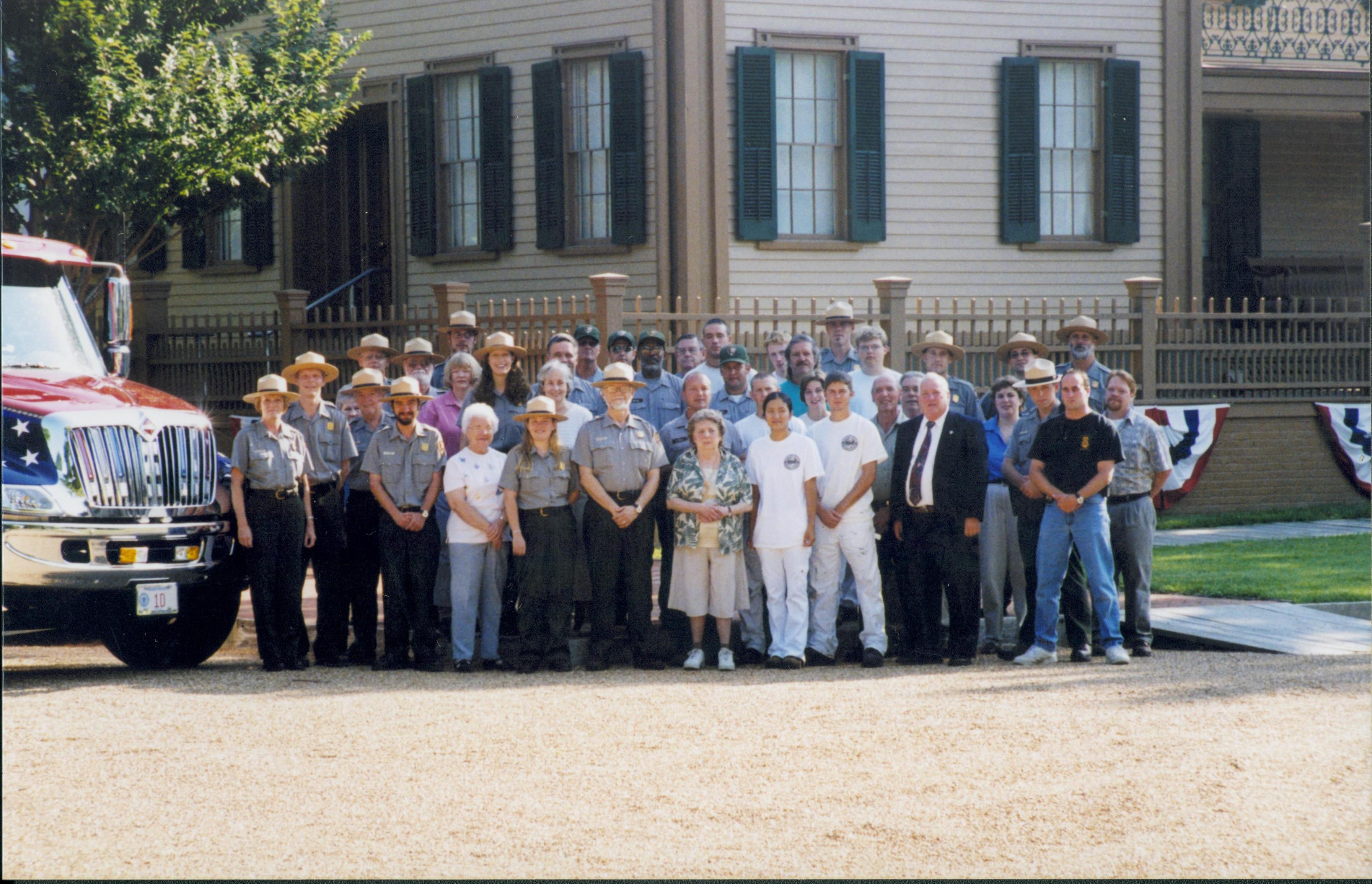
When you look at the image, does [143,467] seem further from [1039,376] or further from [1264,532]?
[1264,532]

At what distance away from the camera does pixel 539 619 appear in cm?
923

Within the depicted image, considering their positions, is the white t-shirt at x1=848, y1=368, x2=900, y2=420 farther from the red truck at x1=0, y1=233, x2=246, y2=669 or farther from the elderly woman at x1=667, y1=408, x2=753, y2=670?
the red truck at x1=0, y1=233, x2=246, y2=669

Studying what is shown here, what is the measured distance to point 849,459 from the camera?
9.53 metres

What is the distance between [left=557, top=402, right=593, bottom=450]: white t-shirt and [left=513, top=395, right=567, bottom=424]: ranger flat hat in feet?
1.03

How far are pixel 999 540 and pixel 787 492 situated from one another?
1482mm

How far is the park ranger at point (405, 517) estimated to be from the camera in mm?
9312

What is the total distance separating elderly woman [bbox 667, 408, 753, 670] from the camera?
366 inches

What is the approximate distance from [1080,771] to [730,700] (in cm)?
220

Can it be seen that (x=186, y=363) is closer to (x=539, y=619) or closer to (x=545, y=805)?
(x=539, y=619)

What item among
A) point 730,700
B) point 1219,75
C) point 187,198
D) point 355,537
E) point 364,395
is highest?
point 1219,75

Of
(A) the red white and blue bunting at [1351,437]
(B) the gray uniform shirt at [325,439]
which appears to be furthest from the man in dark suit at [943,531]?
(A) the red white and blue bunting at [1351,437]

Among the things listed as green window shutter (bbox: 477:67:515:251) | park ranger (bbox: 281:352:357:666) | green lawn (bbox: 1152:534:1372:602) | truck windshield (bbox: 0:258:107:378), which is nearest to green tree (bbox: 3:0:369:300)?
green window shutter (bbox: 477:67:515:251)

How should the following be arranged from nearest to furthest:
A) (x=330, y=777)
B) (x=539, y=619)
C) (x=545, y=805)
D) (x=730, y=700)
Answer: (x=545, y=805)
(x=330, y=777)
(x=730, y=700)
(x=539, y=619)

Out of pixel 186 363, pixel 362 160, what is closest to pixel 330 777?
pixel 186 363
